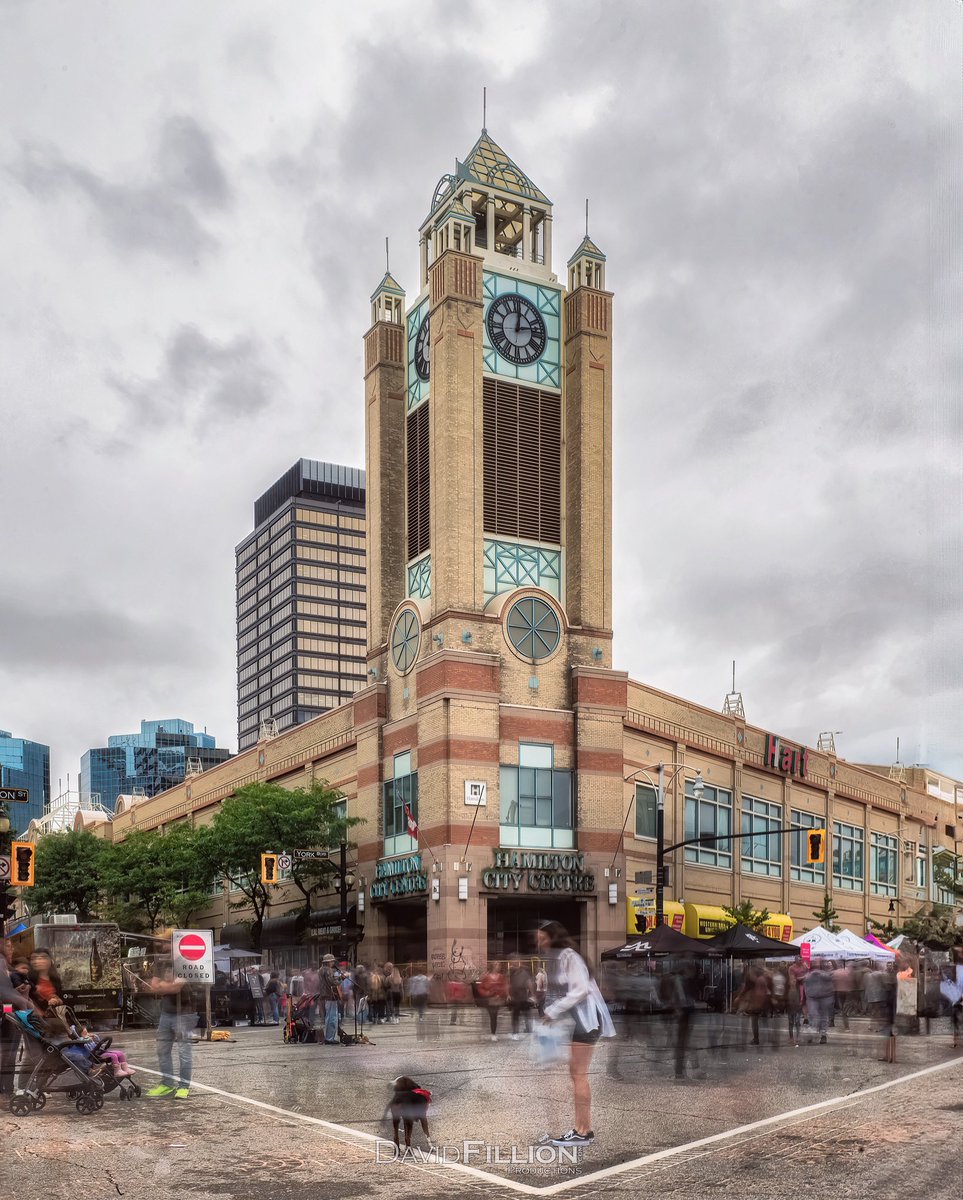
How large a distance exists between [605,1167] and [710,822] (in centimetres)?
4983

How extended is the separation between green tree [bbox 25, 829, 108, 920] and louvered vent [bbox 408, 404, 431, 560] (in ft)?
94.2

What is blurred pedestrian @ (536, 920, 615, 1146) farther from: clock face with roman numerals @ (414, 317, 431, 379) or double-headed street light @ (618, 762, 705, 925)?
clock face with roman numerals @ (414, 317, 431, 379)

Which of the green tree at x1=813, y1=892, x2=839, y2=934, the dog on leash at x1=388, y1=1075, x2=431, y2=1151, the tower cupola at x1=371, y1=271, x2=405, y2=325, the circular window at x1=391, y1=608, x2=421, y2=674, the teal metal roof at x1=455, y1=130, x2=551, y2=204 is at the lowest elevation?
the green tree at x1=813, y1=892, x2=839, y2=934

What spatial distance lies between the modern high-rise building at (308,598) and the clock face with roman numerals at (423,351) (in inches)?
4384

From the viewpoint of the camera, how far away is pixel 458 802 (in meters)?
49.3

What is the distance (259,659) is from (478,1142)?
172 metres

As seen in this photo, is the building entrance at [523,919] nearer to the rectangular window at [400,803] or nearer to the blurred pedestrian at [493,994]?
the rectangular window at [400,803]

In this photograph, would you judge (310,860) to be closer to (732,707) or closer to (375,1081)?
(375,1081)

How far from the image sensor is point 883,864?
254ft

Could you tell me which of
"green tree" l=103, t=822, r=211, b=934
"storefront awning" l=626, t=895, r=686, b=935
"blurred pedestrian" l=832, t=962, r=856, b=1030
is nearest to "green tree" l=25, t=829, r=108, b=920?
"green tree" l=103, t=822, r=211, b=934

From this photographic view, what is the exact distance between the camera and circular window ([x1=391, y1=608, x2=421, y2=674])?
177 feet

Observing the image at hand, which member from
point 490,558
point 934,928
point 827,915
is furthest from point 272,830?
point 934,928

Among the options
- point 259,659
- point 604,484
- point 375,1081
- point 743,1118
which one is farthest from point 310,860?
point 259,659

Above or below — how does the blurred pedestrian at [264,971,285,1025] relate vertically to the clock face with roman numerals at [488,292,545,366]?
below
